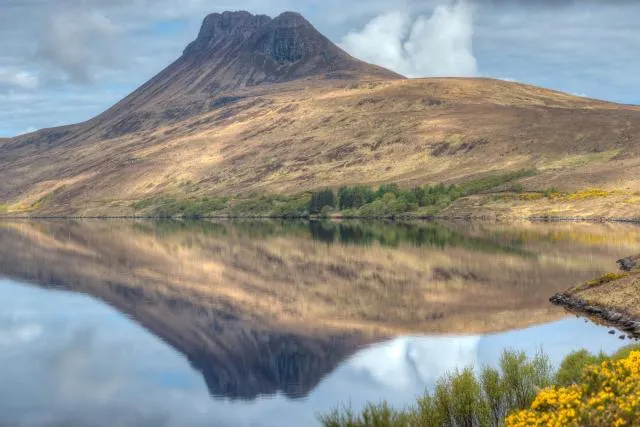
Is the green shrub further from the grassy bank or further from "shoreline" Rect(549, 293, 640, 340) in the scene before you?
"shoreline" Rect(549, 293, 640, 340)

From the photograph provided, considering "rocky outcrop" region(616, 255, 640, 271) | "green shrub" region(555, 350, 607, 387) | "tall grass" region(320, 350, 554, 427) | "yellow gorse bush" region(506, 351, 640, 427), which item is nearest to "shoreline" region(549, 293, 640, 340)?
"rocky outcrop" region(616, 255, 640, 271)

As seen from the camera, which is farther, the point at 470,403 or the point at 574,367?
the point at 574,367

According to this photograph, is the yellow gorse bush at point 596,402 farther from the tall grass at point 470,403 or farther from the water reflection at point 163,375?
the water reflection at point 163,375

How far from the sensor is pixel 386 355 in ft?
157

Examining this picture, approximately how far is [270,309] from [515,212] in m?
131

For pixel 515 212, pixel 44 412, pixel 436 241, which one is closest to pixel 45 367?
pixel 44 412

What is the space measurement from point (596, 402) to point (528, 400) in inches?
296

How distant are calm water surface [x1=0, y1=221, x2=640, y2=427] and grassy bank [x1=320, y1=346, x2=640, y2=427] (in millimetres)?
9184

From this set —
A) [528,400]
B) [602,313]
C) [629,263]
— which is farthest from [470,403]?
[629,263]

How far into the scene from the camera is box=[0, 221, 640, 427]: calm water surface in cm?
3912

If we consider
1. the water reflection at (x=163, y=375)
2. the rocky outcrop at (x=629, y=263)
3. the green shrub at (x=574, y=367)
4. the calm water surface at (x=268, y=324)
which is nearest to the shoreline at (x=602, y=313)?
the calm water surface at (x=268, y=324)

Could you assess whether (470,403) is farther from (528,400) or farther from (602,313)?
(602,313)

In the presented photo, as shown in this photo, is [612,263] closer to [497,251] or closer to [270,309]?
[497,251]

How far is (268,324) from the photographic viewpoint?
2378 inches
